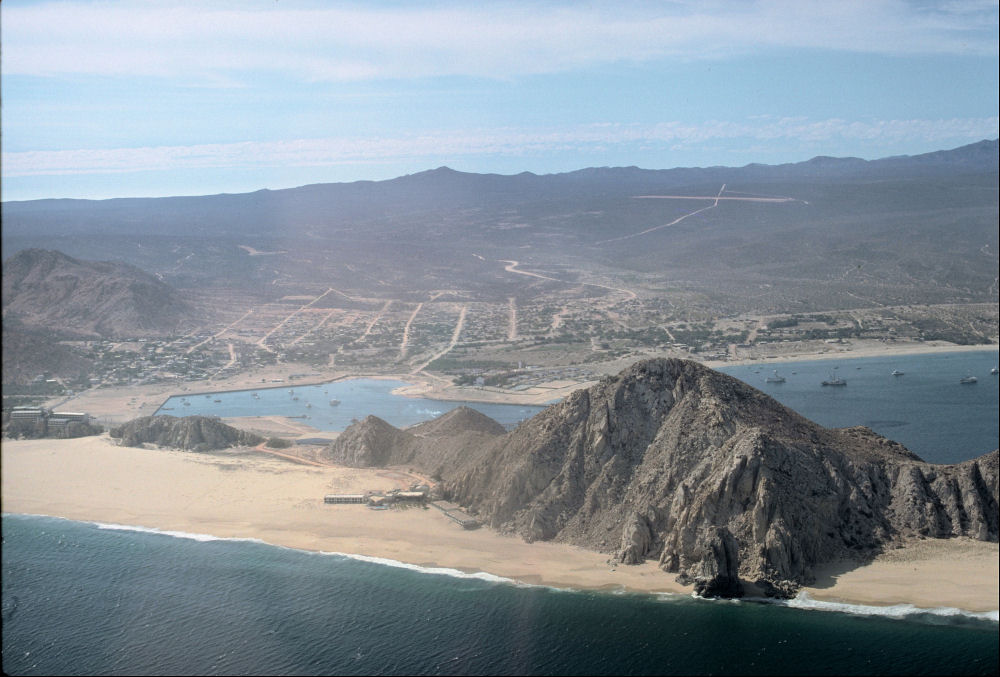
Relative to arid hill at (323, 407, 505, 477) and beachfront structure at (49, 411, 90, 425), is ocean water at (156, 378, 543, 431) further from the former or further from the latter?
beachfront structure at (49, 411, 90, 425)

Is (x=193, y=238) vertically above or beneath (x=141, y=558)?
above

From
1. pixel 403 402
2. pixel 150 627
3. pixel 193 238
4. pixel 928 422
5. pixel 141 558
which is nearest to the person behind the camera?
pixel 150 627

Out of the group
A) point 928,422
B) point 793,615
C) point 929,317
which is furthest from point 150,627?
point 929,317

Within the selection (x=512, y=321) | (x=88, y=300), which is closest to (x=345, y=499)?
(x=512, y=321)

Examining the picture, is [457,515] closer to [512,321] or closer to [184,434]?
[184,434]

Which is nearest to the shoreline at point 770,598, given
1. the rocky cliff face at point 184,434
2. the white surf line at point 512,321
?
the rocky cliff face at point 184,434

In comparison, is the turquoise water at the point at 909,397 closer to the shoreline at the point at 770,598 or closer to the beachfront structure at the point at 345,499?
the shoreline at the point at 770,598

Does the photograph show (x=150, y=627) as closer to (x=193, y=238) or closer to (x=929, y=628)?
(x=929, y=628)
